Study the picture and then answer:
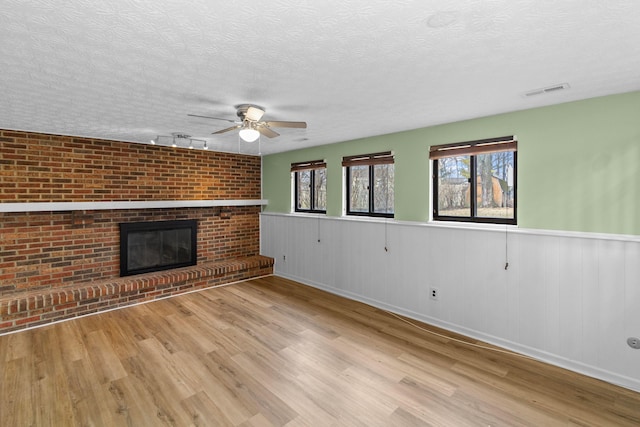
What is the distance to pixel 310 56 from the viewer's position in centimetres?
182

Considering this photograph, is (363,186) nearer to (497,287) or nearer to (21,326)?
(497,287)

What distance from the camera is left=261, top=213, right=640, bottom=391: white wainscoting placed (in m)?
2.51

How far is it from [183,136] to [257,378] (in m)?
3.09

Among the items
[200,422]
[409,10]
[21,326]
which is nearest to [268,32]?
[409,10]

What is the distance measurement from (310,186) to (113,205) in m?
2.80

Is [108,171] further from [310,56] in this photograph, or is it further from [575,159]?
[575,159]

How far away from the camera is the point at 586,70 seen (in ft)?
6.66

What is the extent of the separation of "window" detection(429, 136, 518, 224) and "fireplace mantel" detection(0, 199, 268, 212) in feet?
10.9

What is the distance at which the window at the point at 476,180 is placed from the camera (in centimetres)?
313

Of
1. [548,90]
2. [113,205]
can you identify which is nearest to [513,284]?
[548,90]

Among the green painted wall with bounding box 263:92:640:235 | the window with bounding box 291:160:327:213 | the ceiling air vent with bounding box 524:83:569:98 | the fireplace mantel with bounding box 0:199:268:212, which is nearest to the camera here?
the ceiling air vent with bounding box 524:83:569:98

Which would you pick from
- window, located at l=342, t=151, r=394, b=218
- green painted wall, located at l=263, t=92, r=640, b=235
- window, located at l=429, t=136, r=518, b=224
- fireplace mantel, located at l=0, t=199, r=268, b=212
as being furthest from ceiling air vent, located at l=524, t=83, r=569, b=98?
fireplace mantel, located at l=0, t=199, r=268, b=212

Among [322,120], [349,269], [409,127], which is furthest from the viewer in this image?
[349,269]

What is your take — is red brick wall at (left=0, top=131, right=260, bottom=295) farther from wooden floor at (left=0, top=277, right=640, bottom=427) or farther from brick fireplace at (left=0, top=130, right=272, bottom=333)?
wooden floor at (left=0, top=277, right=640, bottom=427)
